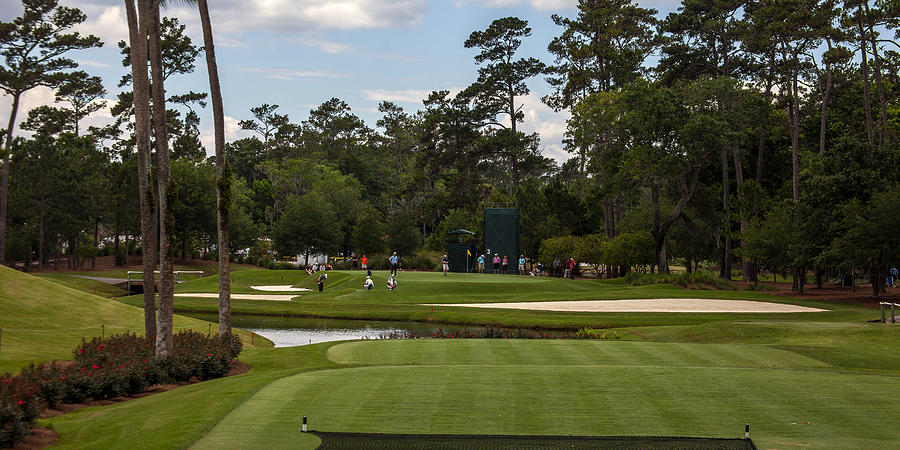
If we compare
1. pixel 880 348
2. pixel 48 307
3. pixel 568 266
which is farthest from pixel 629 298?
pixel 48 307

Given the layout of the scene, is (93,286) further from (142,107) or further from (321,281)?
(142,107)

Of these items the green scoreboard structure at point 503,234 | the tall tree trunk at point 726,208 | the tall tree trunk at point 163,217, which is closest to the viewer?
the tall tree trunk at point 163,217

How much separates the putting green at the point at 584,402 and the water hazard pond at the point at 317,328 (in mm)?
13400

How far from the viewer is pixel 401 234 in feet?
248

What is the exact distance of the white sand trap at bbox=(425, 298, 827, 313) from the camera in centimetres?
3788

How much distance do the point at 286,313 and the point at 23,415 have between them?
27896 millimetres

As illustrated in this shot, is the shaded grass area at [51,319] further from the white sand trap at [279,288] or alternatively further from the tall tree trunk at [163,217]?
the white sand trap at [279,288]

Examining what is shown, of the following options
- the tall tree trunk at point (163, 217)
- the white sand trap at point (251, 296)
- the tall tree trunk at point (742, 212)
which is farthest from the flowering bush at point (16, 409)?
the tall tree trunk at point (742, 212)

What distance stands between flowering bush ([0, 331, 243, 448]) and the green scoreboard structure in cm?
4183

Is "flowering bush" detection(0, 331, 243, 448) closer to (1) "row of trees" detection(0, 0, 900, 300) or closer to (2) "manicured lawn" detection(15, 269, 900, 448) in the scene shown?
(2) "manicured lawn" detection(15, 269, 900, 448)

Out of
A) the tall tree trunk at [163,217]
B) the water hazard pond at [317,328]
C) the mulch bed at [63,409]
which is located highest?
the tall tree trunk at [163,217]

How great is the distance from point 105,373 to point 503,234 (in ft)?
156

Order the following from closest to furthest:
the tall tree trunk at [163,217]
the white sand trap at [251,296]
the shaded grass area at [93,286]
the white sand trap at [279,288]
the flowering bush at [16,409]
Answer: the flowering bush at [16,409] < the tall tree trunk at [163,217] < the white sand trap at [251,296] < the shaded grass area at [93,286] < the white sand trap at [279,288]

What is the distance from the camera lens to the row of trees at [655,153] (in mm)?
45281
